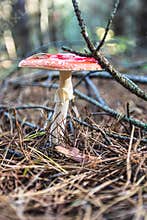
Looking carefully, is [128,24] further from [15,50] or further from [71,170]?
[71,170]

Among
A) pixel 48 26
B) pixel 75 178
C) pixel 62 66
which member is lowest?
pixel 75 178

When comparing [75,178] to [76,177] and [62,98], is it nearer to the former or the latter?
[76,177]

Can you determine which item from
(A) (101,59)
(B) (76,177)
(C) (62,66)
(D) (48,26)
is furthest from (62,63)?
(D) (48,26)

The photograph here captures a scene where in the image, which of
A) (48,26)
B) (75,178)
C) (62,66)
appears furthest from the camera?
(48,26)

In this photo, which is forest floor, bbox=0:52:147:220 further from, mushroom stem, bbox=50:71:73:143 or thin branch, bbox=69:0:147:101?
thin branch, bbox=69:0:147:101

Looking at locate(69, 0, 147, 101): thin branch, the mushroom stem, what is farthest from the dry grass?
locate(69, 0, 147, 101): thin branch

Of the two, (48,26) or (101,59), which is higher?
(48,26)

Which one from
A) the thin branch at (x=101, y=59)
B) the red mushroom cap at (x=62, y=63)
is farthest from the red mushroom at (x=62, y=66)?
the thin branch at (x=101, y=59)
